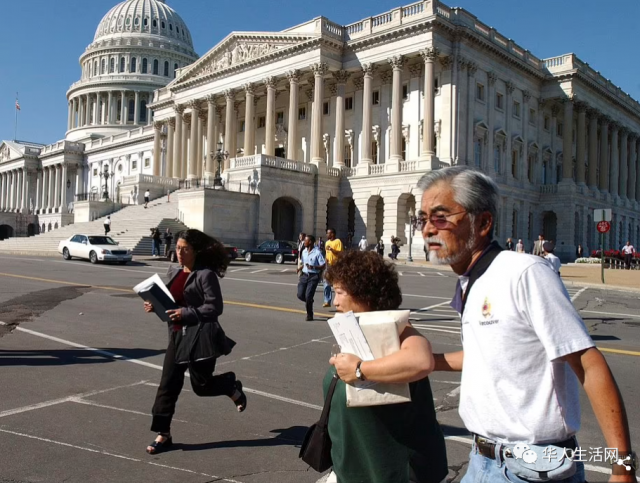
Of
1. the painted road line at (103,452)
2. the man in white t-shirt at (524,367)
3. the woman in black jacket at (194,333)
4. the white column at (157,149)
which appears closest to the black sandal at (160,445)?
the woman in black jacket at (194,333)

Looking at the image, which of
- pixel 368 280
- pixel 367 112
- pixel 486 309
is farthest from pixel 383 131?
pixel 486 309

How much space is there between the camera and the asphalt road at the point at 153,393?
4910 mm

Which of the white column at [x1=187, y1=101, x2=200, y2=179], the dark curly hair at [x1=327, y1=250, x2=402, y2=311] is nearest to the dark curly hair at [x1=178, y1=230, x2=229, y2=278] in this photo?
the dark curly hair at [x1=327, y1=250, x2=402, y2=311]

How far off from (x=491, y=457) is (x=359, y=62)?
47.4 metres

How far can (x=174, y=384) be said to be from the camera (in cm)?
536

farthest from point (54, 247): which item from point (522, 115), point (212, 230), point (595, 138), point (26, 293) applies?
point (595, 138)

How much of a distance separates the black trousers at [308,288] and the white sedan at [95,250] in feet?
64.7

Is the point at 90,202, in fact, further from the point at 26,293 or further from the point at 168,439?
the point at 168,439

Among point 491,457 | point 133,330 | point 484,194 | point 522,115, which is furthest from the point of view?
point 522,115

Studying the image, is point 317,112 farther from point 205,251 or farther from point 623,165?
point 205,251

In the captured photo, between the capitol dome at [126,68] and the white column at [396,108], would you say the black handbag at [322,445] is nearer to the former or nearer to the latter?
the white column at [396,108]

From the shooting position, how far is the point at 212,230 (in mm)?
41500

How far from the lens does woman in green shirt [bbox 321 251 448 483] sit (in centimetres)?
280

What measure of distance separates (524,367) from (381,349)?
2.13 ft
